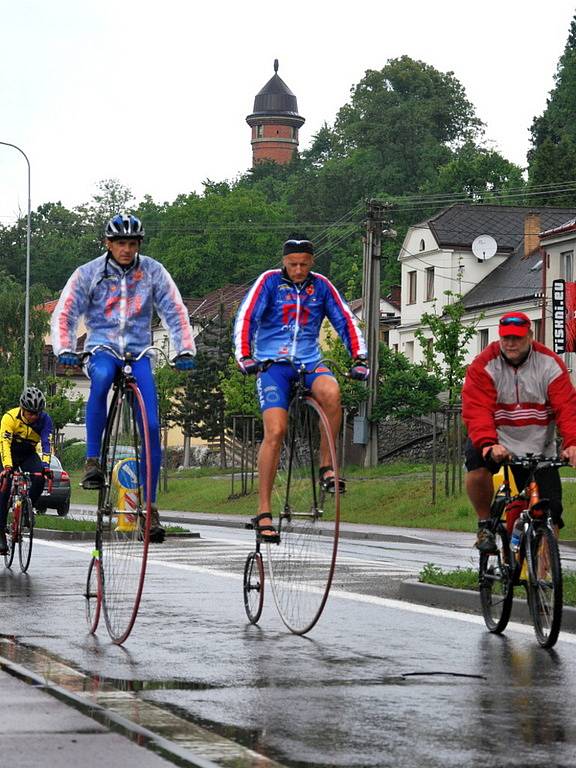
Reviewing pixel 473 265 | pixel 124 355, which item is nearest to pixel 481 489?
pixel 124 355

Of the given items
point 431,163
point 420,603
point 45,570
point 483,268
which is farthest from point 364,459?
point 431,163

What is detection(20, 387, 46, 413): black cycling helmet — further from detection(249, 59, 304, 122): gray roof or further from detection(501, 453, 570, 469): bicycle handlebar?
detection(249, 59, 304, 122): gray roof

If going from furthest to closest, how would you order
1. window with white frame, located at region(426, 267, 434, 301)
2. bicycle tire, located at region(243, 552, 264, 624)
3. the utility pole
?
window with white frame, located at region(426, 267, 434, 301)
the utility pole
bicycle tire, located at region(243, 552, 264, 624)

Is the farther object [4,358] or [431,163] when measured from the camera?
[431,163]

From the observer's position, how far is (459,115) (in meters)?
112

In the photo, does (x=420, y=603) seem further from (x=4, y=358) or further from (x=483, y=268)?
(x=4, y=358)

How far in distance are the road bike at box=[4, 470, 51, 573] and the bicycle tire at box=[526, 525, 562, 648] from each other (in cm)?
722

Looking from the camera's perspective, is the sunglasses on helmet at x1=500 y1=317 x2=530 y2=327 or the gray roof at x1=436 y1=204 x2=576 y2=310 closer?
the sunglasses on helmet at x1=500 y1=317 x2=530 y2=327

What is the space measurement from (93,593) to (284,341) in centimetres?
195

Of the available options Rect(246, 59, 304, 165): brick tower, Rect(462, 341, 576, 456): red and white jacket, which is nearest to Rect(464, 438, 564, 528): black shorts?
Rect(462, 341, 576, 456): red and white jacket

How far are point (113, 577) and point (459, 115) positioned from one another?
→ 10508 centimetres

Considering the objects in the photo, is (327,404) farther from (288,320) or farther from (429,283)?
(429,283)

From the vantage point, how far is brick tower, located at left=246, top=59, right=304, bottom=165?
175 metres

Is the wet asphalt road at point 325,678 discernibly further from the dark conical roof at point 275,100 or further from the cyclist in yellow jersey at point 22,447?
the dark conical roof at point 275,100
